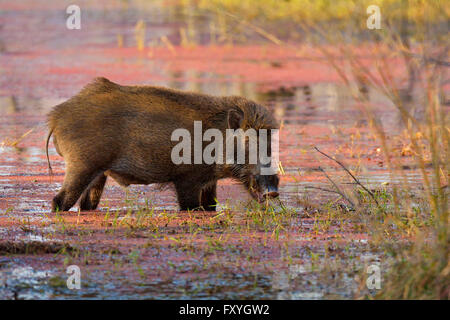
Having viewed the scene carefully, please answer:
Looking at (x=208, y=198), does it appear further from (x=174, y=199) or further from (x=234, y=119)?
(x=234, y=119)

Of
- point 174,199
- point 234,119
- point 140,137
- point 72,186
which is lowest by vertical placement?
point 174,199

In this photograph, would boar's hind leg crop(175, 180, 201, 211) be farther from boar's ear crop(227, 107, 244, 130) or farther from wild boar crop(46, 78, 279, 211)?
boar's ear crop(227, 107, 244, 130)

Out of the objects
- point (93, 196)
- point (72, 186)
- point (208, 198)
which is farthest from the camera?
point (208, 198)

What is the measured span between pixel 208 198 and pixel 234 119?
81 centimetres

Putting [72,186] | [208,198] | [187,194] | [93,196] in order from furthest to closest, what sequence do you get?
1. [208,198]
2. [93,196]
3. [187,194]
4. [72,186]

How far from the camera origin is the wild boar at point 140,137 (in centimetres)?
737

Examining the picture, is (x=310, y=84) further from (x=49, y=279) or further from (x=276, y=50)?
(x=49, y=279)

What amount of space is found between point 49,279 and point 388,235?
2.42 meters

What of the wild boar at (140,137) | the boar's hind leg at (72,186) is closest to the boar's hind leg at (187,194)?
the wild boar at (140,137)

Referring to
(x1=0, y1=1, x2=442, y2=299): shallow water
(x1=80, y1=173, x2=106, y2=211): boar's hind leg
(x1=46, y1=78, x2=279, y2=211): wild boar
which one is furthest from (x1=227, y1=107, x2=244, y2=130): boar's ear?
(x1=80, y1=173, x2=106, y2=211): boar's hind leg

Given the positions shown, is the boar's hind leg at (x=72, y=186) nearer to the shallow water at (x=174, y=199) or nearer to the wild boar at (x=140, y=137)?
the wild boar at (x=140, y=137)

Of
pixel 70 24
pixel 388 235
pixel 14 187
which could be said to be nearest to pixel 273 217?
pixel 388 235

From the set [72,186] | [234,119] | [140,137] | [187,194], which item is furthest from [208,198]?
[72,186]

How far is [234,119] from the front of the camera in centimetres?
770
